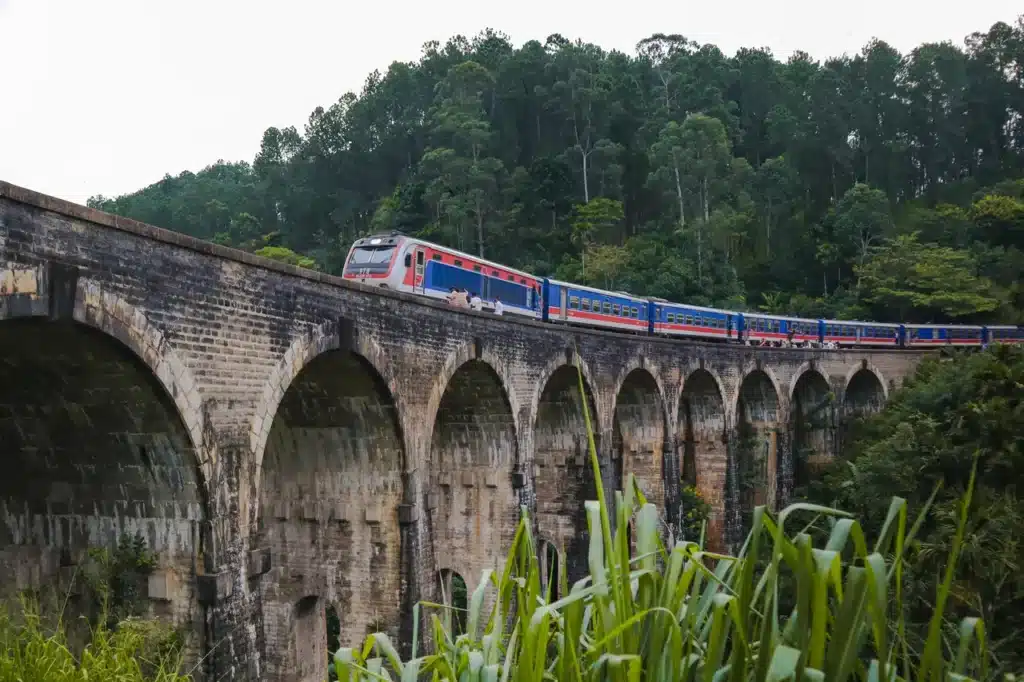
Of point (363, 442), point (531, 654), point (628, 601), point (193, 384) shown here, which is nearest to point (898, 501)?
point (628, 601)

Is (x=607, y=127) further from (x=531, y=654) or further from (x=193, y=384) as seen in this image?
(x=531, y=654)

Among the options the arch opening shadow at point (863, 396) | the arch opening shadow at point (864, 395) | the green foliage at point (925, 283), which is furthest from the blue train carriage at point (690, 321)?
the green foliage at point (925, 283)

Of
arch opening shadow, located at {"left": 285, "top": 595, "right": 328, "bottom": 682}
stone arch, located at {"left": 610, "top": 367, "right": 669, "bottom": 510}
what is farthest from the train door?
stone arch, located at {"left": 610, "top": 367, "right": 669, "bottom": 510}

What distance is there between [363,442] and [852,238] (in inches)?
1512

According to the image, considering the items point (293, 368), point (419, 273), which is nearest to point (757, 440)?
point (419, 273)

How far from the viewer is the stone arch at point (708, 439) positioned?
25016mm

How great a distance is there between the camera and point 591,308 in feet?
71.3

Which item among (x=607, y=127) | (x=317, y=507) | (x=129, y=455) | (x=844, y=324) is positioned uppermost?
(x=607, y=127)

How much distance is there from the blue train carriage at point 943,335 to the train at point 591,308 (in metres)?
0.04

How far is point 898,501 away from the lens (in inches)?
93.0

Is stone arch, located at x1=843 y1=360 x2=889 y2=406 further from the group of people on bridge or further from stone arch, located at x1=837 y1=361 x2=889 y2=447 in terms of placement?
the group of people on bridge

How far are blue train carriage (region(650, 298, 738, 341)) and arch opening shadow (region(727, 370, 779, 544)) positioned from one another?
194 centimetres

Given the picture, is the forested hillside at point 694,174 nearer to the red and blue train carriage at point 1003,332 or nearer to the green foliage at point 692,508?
the red and blue train carriage at point 1003,332

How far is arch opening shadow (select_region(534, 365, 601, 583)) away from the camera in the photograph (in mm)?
19312
